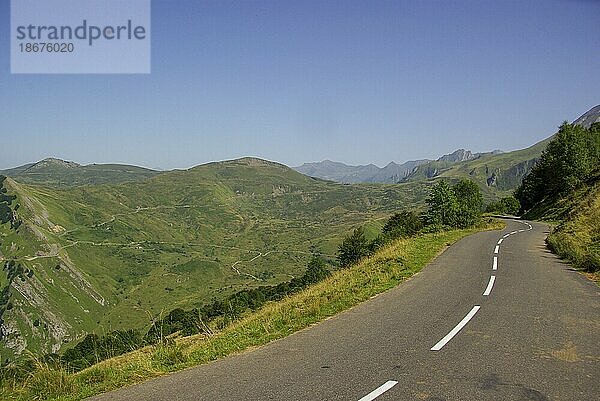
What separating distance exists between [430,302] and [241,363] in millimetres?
5833

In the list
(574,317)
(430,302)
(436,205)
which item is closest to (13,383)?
(430,302)

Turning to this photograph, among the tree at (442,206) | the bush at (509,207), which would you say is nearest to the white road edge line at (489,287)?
the tree at (442,206)

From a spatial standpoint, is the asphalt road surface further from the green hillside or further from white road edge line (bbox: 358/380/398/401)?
the green hillside

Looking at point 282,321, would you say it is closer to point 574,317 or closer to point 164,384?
point 164,384

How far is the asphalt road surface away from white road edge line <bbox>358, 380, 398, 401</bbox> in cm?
1

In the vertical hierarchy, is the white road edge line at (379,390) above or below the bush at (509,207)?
above

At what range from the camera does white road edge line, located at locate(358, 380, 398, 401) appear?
5.94 meters

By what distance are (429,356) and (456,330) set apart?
1.88 m

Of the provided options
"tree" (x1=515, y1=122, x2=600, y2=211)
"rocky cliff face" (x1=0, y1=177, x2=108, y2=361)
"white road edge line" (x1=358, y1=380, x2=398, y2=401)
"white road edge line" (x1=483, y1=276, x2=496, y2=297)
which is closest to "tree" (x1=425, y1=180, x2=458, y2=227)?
"white road edge line" (x1=483, y1=276, x2=496, y2=297)

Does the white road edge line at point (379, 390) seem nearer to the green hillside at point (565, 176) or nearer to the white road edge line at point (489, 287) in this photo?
the white road edge line at point (489, 287)

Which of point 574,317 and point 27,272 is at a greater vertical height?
point 574,317

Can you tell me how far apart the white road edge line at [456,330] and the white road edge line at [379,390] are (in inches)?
73.4

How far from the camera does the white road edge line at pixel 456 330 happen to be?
27.0 ft

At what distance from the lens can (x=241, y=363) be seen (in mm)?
7773
